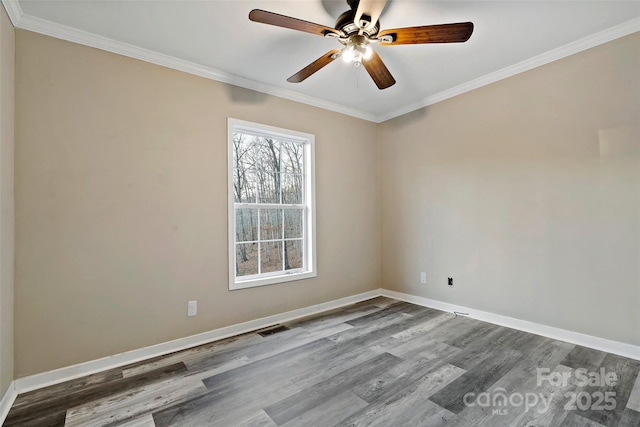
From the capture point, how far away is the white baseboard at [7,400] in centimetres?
178

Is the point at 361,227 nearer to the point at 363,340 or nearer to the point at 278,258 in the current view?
the point at 278,258

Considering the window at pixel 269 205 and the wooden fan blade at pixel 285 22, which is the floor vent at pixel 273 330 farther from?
the wooden fan blade at pixel 285 22

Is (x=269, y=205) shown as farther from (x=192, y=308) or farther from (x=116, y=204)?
(x=116, y=204)

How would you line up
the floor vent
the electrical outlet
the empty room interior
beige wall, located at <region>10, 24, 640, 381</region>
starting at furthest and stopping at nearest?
1. the floor vent
2. the electrical outlet
3. beige wall, located at <region>10, 24, 640, 381</region>
4. the empty room interior

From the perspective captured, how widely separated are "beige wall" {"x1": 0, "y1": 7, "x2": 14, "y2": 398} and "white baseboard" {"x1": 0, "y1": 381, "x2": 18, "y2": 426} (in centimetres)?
4

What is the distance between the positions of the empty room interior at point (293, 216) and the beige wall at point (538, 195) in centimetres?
2

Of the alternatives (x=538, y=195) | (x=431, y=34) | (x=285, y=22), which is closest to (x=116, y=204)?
(x=285, y=22)

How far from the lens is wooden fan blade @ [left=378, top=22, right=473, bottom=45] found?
1.81 meters

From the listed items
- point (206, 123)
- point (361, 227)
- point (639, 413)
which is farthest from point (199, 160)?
point (639, 413)

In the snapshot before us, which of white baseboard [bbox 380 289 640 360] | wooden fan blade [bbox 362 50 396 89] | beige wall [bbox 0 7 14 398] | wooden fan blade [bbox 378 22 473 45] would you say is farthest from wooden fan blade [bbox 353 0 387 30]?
white baseboard [bbox 380 289 640 360]

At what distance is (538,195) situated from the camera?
113 inches

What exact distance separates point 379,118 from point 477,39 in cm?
194

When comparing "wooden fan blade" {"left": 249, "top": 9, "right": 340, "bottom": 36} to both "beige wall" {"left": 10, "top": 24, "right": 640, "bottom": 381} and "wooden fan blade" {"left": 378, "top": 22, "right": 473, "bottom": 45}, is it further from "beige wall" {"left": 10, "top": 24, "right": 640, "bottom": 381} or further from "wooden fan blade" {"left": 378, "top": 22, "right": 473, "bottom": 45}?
"beige wall" {"left": 10, "top": 24, "right": 640, "bottom": 381}

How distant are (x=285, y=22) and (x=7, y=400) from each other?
9.71 feet
